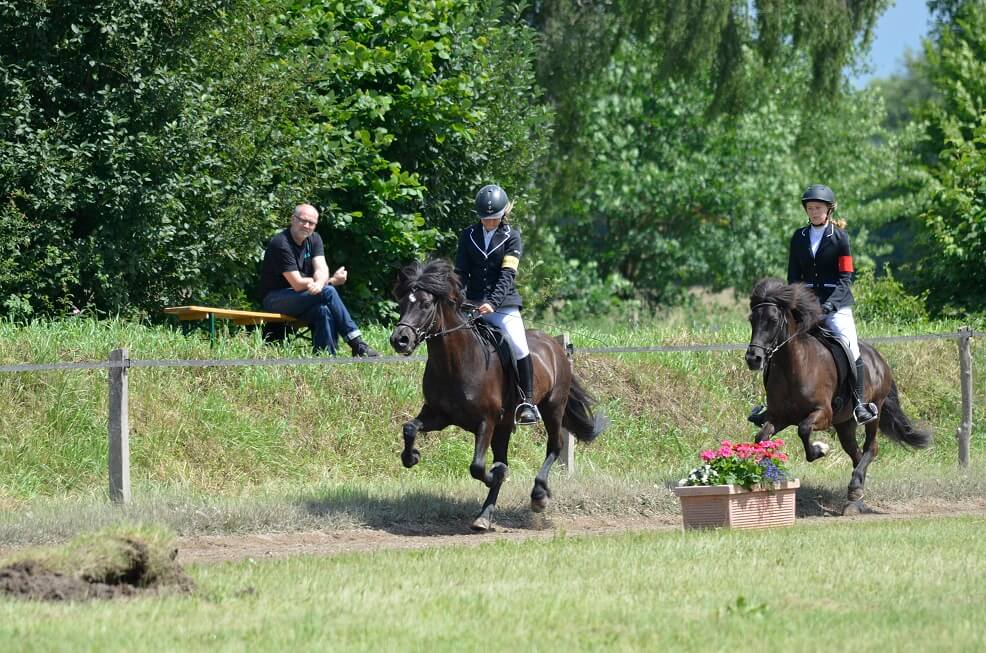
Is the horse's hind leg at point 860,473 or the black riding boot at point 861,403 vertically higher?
the black riding boot at point 861,403

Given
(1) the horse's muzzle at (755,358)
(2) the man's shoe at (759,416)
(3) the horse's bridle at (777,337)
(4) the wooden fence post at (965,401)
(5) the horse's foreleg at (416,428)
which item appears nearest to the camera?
(5) the horse's foreleg at (416,428)

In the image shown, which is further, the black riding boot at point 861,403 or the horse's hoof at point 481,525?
the black riding boot at point 861,403

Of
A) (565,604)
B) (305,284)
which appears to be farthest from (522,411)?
(565,604)

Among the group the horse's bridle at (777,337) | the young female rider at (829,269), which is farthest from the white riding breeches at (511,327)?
the young female rider at (829,269)

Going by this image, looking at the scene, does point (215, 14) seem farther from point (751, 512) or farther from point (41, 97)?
point (751, 512)

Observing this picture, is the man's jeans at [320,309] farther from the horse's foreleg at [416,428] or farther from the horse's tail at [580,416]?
the horse's foreleg at [416,428]

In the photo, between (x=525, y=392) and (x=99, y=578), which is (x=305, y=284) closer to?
(x=525, y=392)

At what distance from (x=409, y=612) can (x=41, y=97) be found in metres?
11.0

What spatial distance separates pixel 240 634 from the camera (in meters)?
6.38

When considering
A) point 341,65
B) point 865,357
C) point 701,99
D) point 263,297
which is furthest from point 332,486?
point 701,99

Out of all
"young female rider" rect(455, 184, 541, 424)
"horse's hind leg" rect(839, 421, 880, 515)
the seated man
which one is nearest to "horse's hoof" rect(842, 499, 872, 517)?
"horse's hind leg" rect(839, 421, 880, 515)

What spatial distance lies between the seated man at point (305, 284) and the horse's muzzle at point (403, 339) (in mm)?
4101

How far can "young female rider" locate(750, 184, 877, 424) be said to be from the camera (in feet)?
42.6

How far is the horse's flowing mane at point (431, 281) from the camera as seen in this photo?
35.8ft
